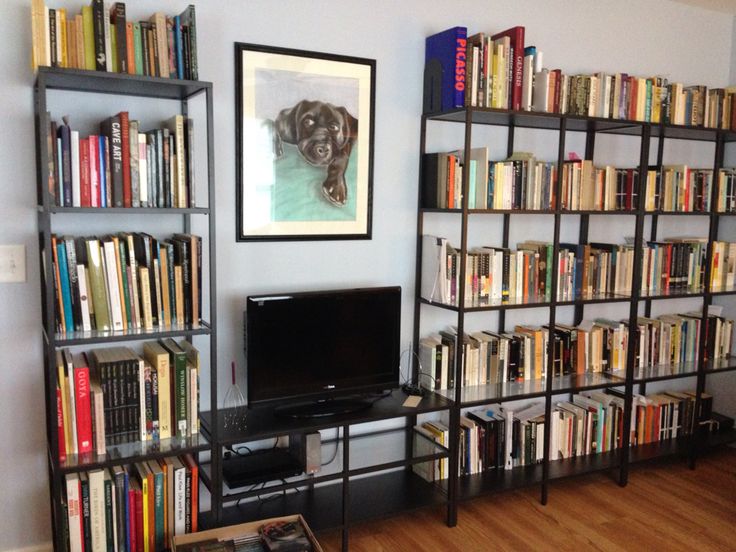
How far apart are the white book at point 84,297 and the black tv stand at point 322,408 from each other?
85 cm

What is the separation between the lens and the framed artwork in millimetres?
2754

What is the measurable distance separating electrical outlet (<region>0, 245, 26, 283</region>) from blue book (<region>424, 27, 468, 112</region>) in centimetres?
177

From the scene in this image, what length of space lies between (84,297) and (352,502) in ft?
4.72

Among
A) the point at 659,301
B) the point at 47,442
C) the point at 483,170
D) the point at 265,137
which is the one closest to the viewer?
the point at 47,442

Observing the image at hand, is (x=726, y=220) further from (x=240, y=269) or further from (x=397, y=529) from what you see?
(x=240, y=269)

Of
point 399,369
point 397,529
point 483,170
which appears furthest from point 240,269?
point 397,529

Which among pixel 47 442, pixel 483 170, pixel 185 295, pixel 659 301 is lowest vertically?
pixel 47 442

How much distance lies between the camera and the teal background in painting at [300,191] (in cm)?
284

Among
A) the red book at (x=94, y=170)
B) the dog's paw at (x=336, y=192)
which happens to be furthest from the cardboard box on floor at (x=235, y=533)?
the dog's paw at (x=336, y=192)

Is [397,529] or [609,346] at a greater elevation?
[609,346]

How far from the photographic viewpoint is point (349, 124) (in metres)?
2.96

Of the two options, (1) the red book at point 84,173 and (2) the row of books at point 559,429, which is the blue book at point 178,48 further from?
(2) the row of books at point 559,429

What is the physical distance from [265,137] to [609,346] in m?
2.06

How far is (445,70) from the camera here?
2936 mm
